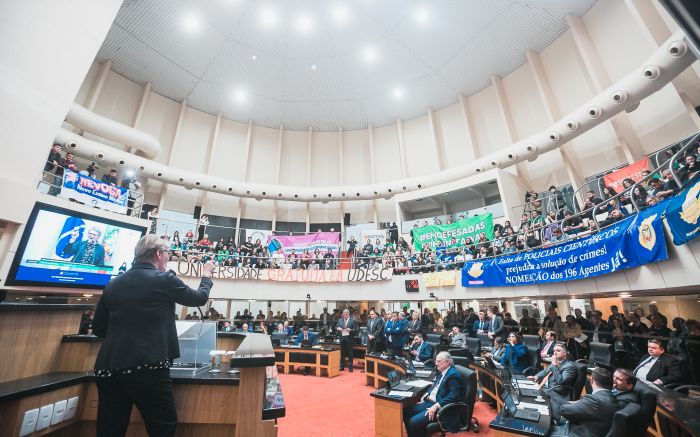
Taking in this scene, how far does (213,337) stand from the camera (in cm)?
307

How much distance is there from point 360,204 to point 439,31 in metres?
10.1

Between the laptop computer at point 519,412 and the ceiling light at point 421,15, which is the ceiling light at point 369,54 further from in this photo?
the laptop computer at point 519,412

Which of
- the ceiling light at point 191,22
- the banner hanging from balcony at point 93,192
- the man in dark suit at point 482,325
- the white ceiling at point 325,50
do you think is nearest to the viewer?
the banner hanging from balcony at point 93,192

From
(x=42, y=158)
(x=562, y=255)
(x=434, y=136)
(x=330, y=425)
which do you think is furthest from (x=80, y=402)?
(x=434, y=136)

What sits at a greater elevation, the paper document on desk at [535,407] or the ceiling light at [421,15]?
the ceiling light at [421,15]

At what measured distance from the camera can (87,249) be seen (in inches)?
269

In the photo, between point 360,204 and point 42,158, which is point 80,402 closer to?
point 42,158

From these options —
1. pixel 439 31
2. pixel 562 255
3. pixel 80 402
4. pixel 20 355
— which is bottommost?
pixel 80 402

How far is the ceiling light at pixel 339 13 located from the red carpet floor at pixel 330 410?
1464 cm

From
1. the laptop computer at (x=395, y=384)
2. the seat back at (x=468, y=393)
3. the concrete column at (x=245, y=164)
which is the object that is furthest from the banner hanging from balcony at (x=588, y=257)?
the concrete column at (x=245, y=164)

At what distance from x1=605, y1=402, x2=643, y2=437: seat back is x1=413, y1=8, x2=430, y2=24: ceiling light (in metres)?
15.3

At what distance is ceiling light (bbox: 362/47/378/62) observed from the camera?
15453 mm

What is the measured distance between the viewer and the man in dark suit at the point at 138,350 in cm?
182

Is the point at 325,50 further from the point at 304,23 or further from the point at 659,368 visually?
the point at 659,368
